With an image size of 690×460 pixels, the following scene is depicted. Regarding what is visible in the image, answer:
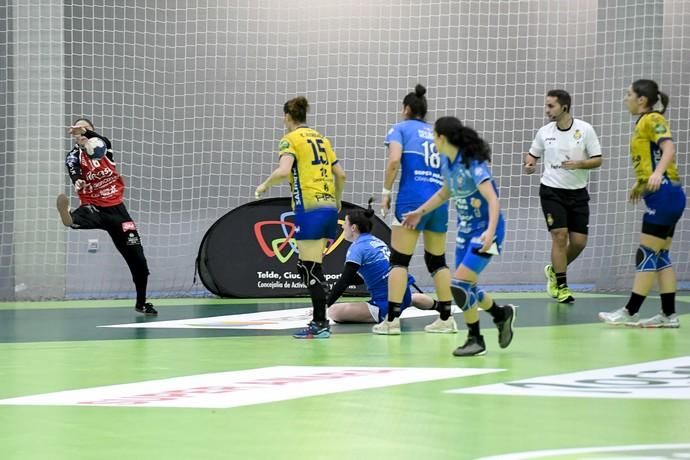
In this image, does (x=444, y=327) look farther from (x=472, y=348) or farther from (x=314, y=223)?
(x=472, y=348)

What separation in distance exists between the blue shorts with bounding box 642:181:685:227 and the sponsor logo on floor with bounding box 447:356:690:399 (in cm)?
243

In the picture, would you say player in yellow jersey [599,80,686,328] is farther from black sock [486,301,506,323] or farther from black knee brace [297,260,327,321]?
black knee brace [297,260,327,321]

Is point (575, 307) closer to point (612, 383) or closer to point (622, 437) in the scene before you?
point (612, 383)

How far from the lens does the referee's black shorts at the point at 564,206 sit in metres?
12.6

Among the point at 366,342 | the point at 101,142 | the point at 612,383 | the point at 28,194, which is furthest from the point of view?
the point at 28,194

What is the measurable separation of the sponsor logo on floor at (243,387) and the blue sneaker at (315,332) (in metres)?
1.78

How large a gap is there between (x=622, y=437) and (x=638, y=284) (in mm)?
5098

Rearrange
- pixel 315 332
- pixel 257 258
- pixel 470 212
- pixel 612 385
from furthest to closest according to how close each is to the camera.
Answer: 1. pixel 257 258
2. pixel 315 332
3. pixel 470 212
4. pixel 612 385

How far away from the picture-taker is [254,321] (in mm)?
10922

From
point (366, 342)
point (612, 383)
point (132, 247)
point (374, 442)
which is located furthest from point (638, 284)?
point (374, 442)

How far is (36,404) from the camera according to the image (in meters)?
5.97

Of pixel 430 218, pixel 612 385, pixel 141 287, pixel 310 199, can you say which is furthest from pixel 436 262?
pixel 141 287

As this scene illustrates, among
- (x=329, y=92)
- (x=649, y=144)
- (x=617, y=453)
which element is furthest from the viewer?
(x=329, y=92)

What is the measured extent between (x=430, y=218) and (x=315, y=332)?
3.90 ft
